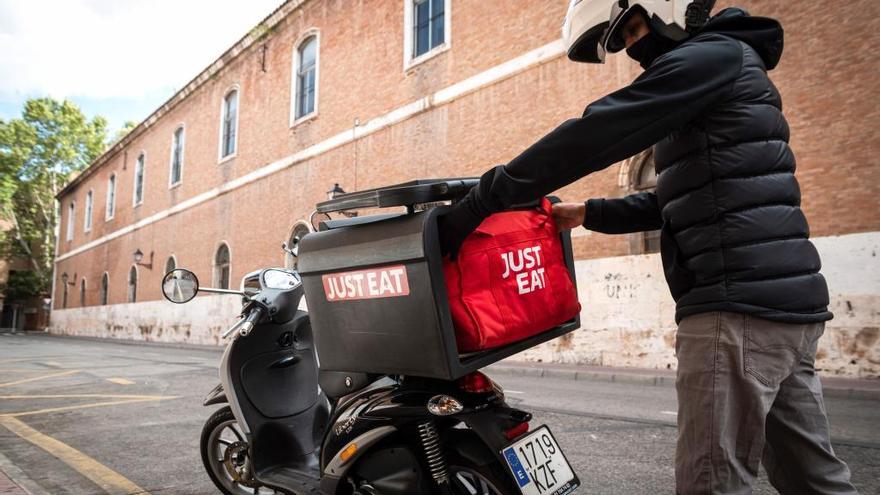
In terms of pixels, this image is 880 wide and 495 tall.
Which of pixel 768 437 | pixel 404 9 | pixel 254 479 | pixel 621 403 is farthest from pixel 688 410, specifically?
pixel 404 9

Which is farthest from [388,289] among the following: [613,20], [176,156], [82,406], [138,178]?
[138,178]

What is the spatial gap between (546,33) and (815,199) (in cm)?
600

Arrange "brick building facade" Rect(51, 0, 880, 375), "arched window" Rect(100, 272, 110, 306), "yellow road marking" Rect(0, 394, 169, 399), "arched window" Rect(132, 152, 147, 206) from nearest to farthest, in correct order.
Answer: "yellow road marking" Rect(0, 394, 169, 399)
"brick building facade" Rect(51, 0, 880, 375)
"arched window" Rect(132, 152, 147, 206)
"arched window" Rect(100, 272, 110, 306)

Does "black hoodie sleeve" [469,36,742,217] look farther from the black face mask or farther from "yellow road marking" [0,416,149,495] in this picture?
"yellow road marking" [0,416,149,495]

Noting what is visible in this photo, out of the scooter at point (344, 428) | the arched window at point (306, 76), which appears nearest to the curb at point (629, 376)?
the scooter at point (344, 428)

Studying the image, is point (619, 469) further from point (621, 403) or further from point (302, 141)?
point (302, 141)

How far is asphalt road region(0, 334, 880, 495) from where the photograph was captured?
10.9 feet

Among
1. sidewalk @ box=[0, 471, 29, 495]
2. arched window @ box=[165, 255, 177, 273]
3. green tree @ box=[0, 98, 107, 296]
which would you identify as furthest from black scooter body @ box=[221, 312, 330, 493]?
green tree @ box=[0, 98, 107, 296]

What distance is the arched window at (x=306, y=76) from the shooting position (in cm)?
1848

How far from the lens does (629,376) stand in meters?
8.36

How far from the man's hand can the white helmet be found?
1.65ft

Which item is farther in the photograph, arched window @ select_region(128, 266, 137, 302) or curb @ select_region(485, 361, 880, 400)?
arched window @ select_region(128, 266, 137, 302)

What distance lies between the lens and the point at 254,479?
8.84 ft

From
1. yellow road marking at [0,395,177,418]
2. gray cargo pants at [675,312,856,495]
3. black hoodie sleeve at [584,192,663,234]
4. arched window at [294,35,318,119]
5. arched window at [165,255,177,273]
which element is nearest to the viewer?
gray cargo pants at [675,312,856,495]
